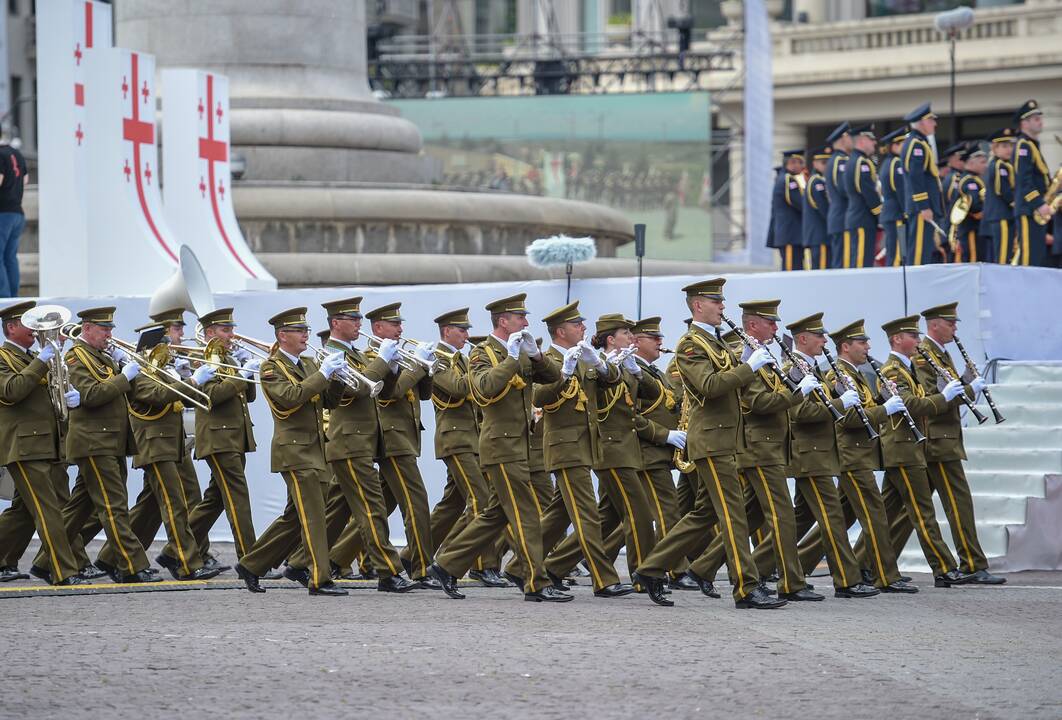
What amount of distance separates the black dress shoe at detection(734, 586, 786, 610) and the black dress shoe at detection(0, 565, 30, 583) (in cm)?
461

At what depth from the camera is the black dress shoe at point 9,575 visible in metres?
12.6

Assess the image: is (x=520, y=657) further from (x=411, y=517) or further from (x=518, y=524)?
(x=411, y=517)

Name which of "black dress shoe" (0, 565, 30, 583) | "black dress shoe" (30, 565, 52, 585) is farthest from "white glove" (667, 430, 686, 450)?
"black dress shoe" (0, 565, 30, 583)

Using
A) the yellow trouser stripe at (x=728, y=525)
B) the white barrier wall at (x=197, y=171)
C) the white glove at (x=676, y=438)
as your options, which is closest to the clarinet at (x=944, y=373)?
the white glove at (x=676, y=438)

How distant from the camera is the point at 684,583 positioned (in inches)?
488

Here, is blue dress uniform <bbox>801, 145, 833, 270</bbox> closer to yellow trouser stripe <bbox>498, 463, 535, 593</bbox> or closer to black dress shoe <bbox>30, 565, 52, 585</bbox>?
yellow trouser stripe <bbox>498, 463, 535, 593</bbox>

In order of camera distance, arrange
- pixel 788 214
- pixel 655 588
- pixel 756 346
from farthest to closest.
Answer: pixel 788 214 → pixel 655 588 → pixel 756 346

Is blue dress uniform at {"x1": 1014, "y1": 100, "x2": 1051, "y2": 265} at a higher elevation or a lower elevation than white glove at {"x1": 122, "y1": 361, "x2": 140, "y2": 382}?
higher

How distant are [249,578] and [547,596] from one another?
68.3 inches

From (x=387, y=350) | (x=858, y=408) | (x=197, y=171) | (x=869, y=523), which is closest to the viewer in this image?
(x=858, y=408)

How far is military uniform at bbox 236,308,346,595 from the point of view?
11.6 meters

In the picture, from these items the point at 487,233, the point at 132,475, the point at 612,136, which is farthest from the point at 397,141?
the point at 612,136

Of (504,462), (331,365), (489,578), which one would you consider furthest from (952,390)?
(331,365)

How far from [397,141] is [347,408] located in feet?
33.8
